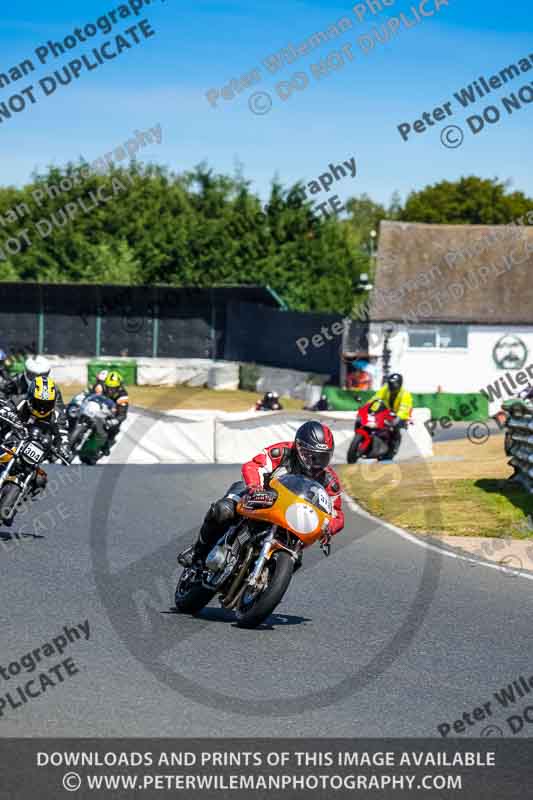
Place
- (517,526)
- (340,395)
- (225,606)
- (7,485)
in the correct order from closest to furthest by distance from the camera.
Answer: (225,606) < (7,485) < (517,526) < (340,395)

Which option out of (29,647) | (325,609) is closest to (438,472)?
(325,609)

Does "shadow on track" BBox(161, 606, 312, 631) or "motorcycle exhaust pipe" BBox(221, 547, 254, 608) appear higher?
"motorcycle exhaust pipe" BBox(221, 547, 254, 608)

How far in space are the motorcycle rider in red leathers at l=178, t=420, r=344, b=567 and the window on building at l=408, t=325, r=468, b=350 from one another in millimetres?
42698

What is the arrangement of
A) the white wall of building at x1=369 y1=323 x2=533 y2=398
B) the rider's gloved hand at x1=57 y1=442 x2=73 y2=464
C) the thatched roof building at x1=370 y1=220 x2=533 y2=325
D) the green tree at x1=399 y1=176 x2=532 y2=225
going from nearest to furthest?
the rider's gloved hand at x1=57 y1=442 x2=73 y2=464
the white wall of building at x1=369 y1=323 x2=533 y2=398
the thatched roof building at x1=370 y1=220 x2=533 y2=325
the green tree at x1=399 y1=176 x2=532 y2=225

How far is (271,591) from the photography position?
8.24 m

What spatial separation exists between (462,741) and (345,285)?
2328 inches

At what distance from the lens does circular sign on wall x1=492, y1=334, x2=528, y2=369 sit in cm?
5203

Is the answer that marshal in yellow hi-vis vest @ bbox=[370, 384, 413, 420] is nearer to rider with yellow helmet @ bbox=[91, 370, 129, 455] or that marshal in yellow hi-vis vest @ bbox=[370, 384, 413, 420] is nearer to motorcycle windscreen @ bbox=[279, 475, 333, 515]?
rider with yellow helmet @ bbox=[91, 370, 129, 455]

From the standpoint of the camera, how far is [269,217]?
6638 cm

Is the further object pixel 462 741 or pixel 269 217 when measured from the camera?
pixel 269 217

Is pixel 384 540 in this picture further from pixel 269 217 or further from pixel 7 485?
pixel 269 217

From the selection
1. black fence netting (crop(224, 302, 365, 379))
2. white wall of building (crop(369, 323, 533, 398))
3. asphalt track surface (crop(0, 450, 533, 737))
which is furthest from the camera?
white wall of building (crop(369, 323, 533, 398))

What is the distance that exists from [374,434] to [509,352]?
104 ft

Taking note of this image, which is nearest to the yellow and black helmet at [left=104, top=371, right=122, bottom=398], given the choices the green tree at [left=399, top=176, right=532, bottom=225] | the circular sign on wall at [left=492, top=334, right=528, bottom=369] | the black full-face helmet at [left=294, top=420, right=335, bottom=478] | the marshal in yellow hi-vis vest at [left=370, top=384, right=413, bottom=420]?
the marshal in yellow hi-vis vest at [left=370, top=384, right=413, bottom=420]
